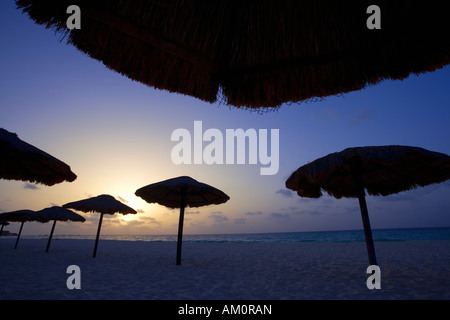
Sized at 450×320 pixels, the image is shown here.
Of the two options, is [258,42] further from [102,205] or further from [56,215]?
[56,215]

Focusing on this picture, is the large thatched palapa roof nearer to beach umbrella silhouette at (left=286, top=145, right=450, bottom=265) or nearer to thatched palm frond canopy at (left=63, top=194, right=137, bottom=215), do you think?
beach umbrella silhouette at (left=286, top=145, right=450, bottom=265)

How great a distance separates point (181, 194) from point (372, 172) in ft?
17.5

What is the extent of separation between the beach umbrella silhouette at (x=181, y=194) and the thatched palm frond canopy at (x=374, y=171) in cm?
306

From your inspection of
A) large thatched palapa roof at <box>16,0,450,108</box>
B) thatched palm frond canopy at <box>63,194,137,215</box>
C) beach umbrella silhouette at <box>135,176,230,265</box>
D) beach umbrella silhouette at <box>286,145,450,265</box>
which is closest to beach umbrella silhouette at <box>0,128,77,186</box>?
large thatched palapa roof at <box>16,0,450,108</box>

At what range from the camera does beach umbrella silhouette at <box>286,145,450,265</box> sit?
3.33 m

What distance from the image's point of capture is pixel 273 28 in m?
2.13

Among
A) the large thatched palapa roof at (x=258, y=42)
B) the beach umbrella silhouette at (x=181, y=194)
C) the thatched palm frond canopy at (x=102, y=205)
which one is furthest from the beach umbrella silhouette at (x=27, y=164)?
the thatched palm frond canopy at (x=102, y=205)

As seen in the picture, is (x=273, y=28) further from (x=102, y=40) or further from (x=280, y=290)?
(x=280, y=290)

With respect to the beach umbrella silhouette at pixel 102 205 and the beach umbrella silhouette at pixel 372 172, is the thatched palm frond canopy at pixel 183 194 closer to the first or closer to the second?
the beach umbrella silhouette at pixel 102 205

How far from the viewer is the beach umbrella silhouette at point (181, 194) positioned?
Result: 22.2ft

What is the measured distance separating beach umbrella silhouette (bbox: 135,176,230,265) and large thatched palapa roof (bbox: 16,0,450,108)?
460cm

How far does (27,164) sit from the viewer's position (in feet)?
10.5

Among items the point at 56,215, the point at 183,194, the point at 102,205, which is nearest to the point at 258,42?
the point at 183,194
